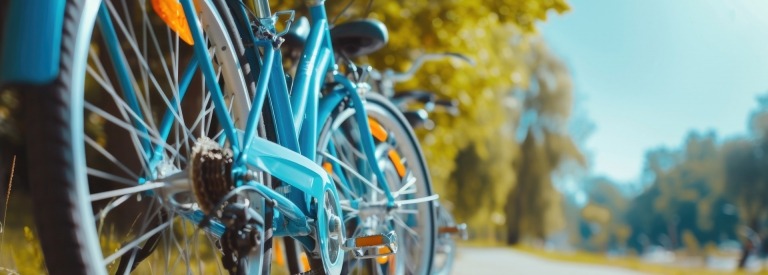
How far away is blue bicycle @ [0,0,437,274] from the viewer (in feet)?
4.87

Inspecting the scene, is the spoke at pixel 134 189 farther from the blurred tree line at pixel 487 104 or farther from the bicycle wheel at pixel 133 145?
the blurred tree line at pixel 487 104

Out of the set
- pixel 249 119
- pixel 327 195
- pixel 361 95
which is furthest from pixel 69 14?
pixel 361 95

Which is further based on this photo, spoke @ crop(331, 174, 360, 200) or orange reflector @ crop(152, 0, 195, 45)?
spoke @ crop(331, 174, 360, 200)

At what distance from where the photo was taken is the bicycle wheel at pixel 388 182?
117 inches

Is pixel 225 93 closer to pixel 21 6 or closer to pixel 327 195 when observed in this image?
pixel 327 195

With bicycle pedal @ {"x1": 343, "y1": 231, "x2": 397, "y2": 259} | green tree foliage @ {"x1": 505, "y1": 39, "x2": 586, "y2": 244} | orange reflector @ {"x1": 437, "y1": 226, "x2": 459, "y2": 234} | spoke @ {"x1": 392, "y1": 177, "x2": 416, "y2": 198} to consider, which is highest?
green tree foliage @ {"x1": 505, "y1": 39, "x2": 586, "y2": 244}

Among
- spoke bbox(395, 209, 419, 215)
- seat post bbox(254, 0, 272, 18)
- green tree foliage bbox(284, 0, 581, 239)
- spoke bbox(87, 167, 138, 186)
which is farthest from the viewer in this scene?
green tree foliage bbox(284, 0, 581, 239)

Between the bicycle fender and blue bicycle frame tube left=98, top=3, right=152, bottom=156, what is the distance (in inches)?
10.2

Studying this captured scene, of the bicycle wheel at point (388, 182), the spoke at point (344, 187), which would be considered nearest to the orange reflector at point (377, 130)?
the bicycle wheel at point (388, 182)

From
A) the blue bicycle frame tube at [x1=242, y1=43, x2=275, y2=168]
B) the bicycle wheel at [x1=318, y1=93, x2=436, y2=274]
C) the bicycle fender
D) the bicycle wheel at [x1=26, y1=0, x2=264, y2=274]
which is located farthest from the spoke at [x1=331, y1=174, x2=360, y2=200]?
the bicycle fender

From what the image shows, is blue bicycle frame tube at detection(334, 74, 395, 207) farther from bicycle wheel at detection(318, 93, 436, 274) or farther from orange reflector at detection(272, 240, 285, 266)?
orange reflector at detection(272, 240, 285, 266)

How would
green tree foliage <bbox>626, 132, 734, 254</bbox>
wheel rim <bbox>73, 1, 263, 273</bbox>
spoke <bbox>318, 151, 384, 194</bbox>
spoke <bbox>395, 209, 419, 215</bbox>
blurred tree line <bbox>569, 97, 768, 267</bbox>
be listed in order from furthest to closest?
green tree foliage <bbox>626, 132, 734, 254</bbox> < blurred tree line <bbox>569, 97, 768, 267</bbox> < spoke <bbox>395, 209, 419, 215</bbox> < spoke <bbox>318, 151, 384, 194</bbox> < wheel rim <bbox>73, 1, 263, 273</bbox>

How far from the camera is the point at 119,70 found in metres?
1.91

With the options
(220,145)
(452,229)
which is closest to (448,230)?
(452,229)
